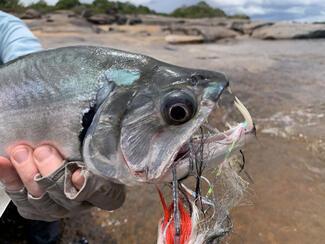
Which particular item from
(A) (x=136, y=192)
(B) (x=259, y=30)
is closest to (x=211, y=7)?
(B) (x=259, y=30)

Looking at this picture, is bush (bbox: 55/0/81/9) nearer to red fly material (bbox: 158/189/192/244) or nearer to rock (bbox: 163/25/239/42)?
rock (bbox: 163/25/239/42)

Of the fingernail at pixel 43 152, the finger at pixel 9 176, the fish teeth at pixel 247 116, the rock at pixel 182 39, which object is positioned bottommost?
the rock at pixel 182 39

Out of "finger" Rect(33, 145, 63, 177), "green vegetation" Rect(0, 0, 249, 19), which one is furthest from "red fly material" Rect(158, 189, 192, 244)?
"green vegetation" Rect(0, 0, 249, 19)

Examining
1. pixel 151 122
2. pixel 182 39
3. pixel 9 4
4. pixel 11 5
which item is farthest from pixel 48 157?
pixel 11 5

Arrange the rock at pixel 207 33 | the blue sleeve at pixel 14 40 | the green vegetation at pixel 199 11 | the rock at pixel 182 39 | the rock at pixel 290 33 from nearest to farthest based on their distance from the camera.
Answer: the blue sleeve at pixel 14 40 → the rock at pixel 182 39 → the rock at pixel 207 33 → the rock at pixel 290 33 → the green vegetation at pixel 199 11

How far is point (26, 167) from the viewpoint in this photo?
2283mm

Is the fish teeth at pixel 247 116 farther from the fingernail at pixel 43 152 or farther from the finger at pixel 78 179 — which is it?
the fingernail at pixel 43 152

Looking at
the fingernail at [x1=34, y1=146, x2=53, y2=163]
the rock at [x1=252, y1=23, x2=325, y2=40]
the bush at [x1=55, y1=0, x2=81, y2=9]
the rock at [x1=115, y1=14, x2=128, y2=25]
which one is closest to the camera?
the fingernail at [x1=34, y1=146, x2=53, y2=163]

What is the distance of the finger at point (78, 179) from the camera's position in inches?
84.5

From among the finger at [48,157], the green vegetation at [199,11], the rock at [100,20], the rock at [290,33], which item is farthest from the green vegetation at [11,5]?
A: the finger at [48,157]

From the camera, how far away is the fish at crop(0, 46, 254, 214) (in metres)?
1.86

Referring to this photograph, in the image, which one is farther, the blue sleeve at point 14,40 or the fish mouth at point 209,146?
the blue sleeve at point 14,40

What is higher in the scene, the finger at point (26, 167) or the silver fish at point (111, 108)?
the silver fish at point (111, 108)

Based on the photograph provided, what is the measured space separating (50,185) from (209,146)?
91 centimetres
